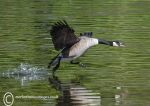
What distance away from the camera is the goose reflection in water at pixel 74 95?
1034 cm

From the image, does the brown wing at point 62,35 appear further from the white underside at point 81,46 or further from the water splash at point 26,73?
the water splash at point 26,73

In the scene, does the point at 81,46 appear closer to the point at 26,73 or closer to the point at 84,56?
the point at 26,73

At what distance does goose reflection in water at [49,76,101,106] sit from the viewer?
10.3m

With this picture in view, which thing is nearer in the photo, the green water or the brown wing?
the green water

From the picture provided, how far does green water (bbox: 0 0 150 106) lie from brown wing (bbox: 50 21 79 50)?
0.52 m

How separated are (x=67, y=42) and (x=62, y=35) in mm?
195

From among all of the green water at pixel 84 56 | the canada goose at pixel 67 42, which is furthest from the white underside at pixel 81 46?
the green water at pixel 84 56

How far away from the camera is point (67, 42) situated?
12172 millimetres

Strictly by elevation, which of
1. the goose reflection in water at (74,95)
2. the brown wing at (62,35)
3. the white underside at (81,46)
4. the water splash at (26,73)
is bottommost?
the goose reflection in water at (74,95)

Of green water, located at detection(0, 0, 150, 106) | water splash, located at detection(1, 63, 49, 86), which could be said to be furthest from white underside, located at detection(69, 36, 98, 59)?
water splash, located at detection(1, 63, 49, 86)

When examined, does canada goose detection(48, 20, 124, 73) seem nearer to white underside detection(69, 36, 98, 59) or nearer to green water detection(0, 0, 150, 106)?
white underside detection(69, 36, 98, 59)

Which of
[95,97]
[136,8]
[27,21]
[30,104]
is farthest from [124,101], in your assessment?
[136,8]

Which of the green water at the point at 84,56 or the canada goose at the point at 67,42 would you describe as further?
the canada goose at the point at 67,42

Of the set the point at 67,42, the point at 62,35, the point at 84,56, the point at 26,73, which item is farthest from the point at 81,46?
the point at 84,56
